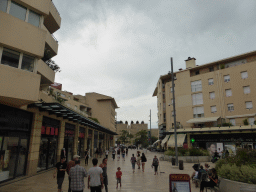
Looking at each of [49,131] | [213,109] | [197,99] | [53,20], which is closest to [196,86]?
[197,99]

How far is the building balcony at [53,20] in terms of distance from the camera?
49.5 ft

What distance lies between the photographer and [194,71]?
3969 centimetres

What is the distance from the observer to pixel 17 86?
383 inches

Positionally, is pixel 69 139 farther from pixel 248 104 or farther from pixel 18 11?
pixel 248 104

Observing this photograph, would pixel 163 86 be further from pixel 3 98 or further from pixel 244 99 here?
pixel 3 98

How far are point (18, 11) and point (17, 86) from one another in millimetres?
4685

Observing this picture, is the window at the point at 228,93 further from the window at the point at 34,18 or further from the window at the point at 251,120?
the window at the point at 34,18

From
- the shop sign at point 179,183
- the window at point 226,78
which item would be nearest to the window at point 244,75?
the window at point 226,78

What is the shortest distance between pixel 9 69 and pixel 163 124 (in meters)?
39.6

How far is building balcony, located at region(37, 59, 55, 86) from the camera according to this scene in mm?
13094

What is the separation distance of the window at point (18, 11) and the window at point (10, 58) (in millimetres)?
Result: 2295

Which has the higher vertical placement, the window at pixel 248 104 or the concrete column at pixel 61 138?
the window at pixel 248 104

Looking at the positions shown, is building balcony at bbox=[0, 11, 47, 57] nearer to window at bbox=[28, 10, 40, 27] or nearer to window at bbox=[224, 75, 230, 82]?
window at bbox=[28, 10, 40, 27]

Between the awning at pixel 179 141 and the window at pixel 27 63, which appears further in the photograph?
the awning at pixel 179 141
